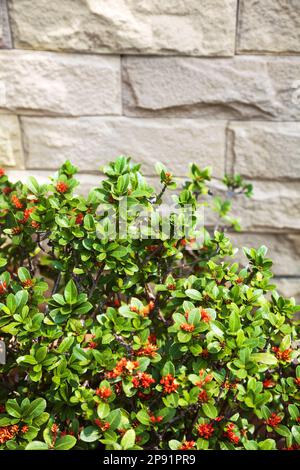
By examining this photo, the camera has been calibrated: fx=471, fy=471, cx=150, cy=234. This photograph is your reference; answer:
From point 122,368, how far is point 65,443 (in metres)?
0.23

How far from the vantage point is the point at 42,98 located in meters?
1.94

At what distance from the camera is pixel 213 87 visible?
1.94 m

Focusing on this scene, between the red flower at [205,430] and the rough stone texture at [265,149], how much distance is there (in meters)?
1.13

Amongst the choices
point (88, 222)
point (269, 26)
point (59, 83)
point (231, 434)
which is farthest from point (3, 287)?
point (269, 26)

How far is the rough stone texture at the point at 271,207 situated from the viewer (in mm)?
2102

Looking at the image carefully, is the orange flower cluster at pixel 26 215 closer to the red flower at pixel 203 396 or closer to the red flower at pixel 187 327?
the red flower at pixel 187 327

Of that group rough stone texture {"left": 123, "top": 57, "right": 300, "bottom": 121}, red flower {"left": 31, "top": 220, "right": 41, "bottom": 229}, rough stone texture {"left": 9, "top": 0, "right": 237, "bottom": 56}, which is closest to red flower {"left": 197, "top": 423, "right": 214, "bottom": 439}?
red flower {"left": 31, "top": 220, "right": 41, "bottom": 229}

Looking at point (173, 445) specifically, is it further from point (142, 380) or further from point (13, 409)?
point (13, 409)

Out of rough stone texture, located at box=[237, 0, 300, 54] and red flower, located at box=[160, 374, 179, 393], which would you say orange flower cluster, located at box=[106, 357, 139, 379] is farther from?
rough stone texture, located at box=[237, 0, 300, 54]

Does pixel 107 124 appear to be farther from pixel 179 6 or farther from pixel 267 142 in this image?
pixel 267 142

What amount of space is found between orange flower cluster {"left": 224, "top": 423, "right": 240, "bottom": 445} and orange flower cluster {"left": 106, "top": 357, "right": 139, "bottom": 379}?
1.05 ft

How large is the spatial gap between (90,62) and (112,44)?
0.11m

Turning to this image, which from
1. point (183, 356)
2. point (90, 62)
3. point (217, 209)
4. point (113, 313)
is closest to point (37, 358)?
point (113, 313)

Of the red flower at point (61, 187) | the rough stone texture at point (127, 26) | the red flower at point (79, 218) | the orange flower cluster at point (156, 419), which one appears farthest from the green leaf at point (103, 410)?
the rough stone texture at point (127, 26)
